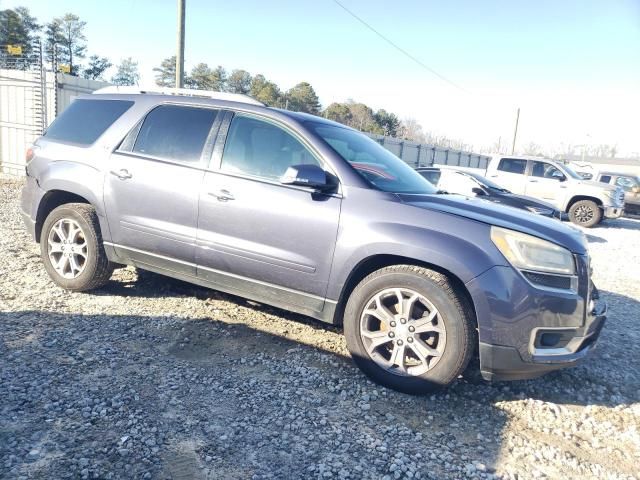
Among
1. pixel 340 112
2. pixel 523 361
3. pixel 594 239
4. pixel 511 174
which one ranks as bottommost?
pixel 594 239

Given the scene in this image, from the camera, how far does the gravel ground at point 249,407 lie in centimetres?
246

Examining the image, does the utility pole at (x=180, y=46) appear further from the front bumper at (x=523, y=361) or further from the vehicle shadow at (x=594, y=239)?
the front bumper at (x=523, y=361)

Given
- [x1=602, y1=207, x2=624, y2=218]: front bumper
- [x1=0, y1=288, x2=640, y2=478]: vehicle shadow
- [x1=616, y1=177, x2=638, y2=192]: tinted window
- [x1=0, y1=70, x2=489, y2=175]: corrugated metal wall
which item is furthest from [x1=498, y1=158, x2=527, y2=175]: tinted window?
[x1=0, y1=70, x2=489, y2=175]: corrugated metal wall

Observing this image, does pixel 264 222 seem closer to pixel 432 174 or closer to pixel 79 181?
pixel 79 181

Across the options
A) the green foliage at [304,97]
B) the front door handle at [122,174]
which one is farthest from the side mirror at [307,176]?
the green foliage at [304,97]

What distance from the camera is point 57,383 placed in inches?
117

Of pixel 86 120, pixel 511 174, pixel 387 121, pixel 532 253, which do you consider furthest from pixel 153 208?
pixel 387 121

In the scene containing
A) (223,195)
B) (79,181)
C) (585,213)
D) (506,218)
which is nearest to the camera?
(506,218)

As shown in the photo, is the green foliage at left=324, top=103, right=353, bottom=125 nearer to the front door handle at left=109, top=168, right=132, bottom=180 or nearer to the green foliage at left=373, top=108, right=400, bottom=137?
the green foliage at left=373, top=108, right=400, bottom=137

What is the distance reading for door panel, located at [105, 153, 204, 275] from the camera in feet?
12.7

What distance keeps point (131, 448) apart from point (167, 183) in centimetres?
218

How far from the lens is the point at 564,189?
1430cm

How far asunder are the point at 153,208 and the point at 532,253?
2.95 meters

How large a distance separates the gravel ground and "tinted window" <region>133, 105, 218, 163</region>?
1.41m
